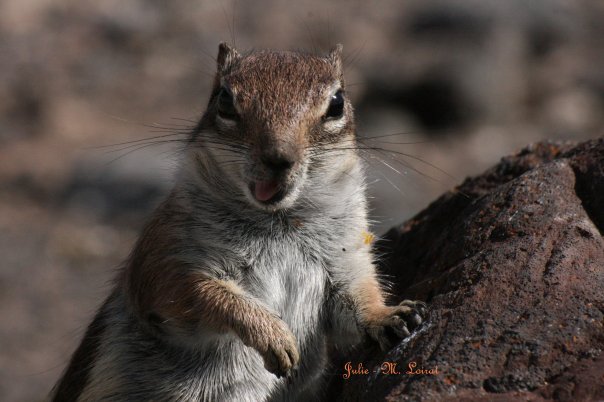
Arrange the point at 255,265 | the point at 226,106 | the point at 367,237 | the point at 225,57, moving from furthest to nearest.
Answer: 1. the point at 225,57
2. the point at 367,237
3. the point at 226,106
4. the point at 255,265

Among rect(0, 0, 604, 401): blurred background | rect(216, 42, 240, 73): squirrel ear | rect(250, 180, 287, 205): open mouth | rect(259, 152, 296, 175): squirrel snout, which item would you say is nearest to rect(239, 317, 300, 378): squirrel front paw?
rect(250, 180, 287, 205): open mouth

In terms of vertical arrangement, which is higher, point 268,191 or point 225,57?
point 225,57

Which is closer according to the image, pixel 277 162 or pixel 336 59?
pixel 277 162

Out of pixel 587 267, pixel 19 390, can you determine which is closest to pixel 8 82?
pixel 19 390

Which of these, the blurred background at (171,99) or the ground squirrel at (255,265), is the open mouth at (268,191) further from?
the blurred background at (171,99)

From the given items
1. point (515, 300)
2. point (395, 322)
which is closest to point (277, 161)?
point (395, 322)

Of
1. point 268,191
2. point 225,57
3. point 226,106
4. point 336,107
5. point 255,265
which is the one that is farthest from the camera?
point 225,57

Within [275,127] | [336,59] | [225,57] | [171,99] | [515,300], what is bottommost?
[515,300]

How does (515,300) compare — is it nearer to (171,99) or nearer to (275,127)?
(275,127)

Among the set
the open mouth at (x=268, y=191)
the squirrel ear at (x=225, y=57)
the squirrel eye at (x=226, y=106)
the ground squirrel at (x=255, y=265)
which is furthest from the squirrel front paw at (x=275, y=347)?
the squirrel ear at (x=225, y=57)
